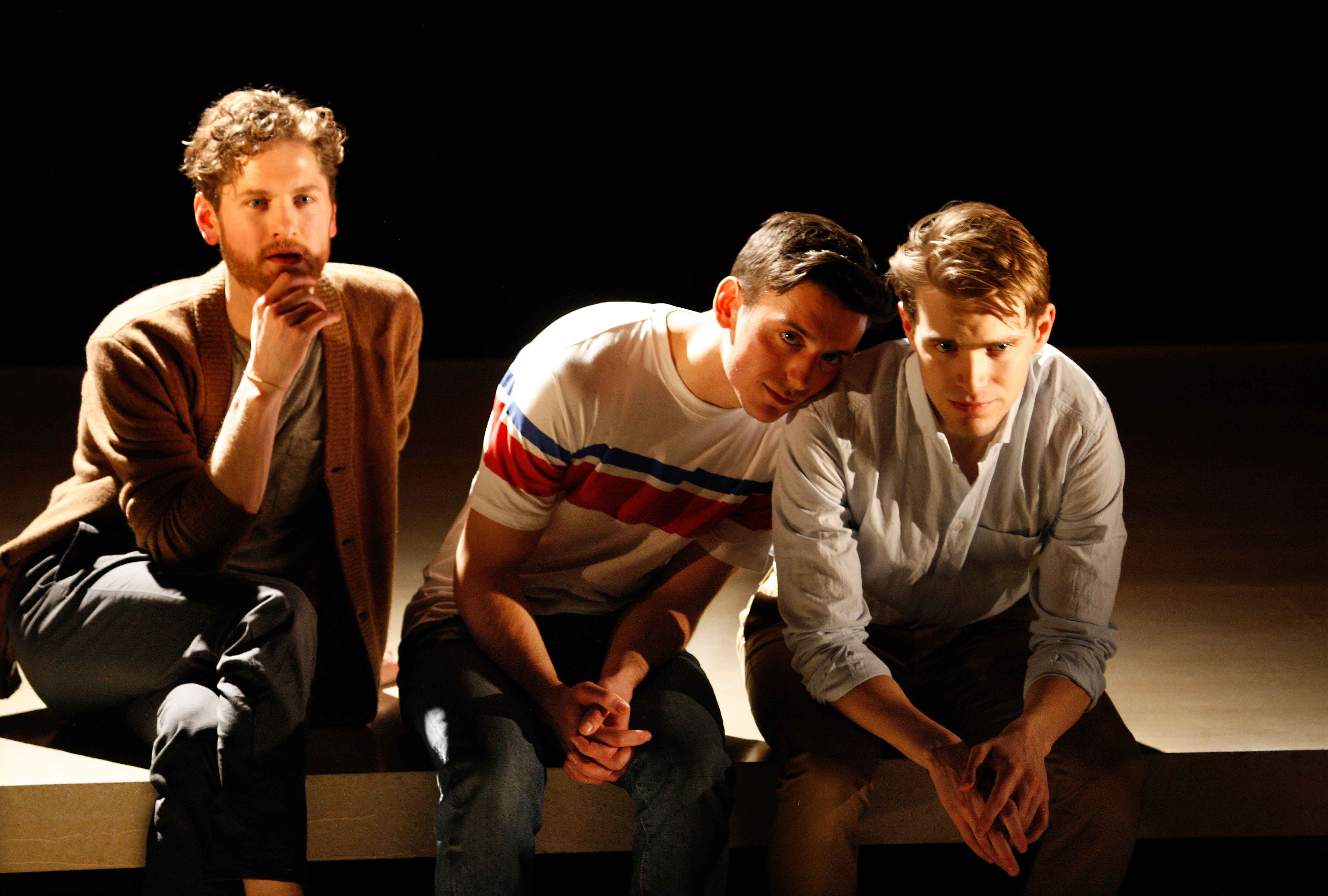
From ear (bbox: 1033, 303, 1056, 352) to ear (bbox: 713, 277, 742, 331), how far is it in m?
0.41

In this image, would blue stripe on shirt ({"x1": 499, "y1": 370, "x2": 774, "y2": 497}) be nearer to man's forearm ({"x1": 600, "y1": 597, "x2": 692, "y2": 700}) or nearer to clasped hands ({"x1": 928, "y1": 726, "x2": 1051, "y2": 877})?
man's forearm ({"x1": 600, "y1": 597, "x2": 692, "y2": 700})

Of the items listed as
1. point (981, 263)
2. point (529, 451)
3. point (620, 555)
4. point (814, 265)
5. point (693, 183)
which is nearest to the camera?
point (981, 263)

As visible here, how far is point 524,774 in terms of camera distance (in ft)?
5.18

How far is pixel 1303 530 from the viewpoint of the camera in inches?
116

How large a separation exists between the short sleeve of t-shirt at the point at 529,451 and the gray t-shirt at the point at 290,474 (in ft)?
1.00

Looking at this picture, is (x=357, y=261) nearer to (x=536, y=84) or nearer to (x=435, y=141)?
(x=435, y=141)

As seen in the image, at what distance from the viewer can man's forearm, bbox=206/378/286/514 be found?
5.52 feet

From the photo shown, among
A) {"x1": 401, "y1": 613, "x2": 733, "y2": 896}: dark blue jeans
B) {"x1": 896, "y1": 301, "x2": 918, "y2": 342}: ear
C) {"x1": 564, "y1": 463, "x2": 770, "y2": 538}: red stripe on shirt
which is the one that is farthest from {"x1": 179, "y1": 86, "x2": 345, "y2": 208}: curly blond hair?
{"x1": 896, "y1": 301, "x2": 918, "y2": 342}: ear

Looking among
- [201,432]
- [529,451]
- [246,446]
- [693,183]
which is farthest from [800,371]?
[693,183]

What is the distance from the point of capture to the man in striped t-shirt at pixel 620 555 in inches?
62.7

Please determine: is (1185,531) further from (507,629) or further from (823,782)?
(507,629)

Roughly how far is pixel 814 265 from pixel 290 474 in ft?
2.93

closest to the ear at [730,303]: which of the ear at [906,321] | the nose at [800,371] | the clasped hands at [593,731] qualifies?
the nose at [800,371]

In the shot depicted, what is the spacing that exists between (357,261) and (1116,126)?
370cm
